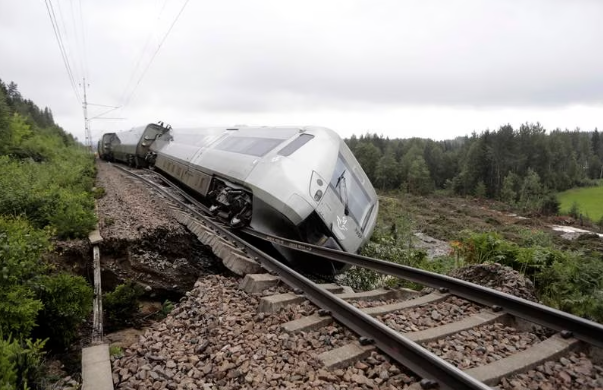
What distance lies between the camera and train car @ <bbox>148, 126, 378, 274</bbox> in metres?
6.95

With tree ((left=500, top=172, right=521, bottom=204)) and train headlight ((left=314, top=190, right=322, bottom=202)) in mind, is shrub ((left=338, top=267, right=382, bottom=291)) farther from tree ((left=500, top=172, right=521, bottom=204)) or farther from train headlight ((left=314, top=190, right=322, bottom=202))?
tree ((left=500, top=172, right=521, bottom=204))

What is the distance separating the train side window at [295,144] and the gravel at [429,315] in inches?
165

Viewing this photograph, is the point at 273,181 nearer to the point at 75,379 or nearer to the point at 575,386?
the point at 75,379

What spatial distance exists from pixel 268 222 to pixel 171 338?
3838 millimetres

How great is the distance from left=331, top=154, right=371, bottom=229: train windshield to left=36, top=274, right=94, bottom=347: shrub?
172 inches

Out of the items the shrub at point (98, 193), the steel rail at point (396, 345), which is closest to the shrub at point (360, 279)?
the steel rail at point (396, 345)

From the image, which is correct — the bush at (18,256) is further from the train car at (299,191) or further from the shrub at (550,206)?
the shrub at (550,206)

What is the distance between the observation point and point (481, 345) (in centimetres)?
343

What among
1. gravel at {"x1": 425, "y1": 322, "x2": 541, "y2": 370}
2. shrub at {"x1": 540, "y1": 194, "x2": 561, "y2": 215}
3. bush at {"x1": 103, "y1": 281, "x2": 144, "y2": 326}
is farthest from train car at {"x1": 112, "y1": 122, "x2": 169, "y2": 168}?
shrub at {"x1": 540, "y1": 194, "x2": 561, "y2": 215}

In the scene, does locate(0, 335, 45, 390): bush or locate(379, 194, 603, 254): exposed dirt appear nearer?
locate(0, 335, 45, 390): bush

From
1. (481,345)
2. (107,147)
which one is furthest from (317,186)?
(107,147)

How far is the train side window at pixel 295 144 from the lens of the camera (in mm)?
7736

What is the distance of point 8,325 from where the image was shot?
11.7ft

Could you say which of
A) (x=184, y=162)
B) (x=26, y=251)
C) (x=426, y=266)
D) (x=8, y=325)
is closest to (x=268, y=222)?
(x=426, y=266)
